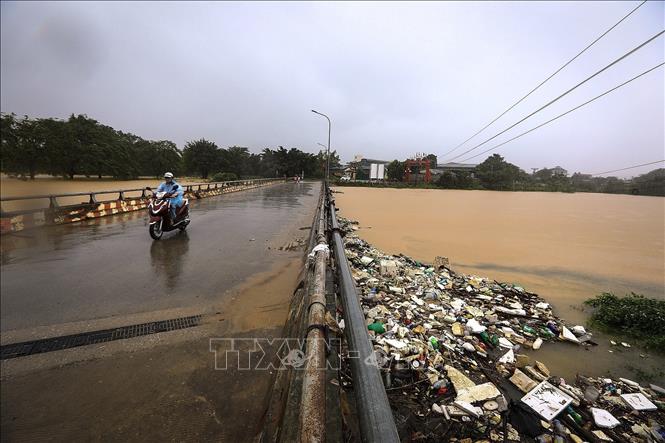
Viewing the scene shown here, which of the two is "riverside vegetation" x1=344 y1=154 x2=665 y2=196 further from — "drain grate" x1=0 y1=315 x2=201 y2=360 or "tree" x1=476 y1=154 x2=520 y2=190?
"drain grate" x1=0 y1=315 x2=201 y2=360

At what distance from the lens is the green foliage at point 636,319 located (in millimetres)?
3609

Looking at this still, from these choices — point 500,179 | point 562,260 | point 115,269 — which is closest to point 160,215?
point 115,269

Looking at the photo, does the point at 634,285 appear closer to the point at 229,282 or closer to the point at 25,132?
the point at 229,282

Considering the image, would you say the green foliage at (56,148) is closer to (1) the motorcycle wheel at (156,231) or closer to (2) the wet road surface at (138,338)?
Answer: (2) the wet road surface at (138,338)

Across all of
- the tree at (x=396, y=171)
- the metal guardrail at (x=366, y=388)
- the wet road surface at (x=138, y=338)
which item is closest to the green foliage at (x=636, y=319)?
the metal guardrail at (x=366, y=388)

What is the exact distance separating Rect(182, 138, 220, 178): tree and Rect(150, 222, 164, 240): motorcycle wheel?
51683mm

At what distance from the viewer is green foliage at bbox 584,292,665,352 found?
142 inches

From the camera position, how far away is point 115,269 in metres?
4.75

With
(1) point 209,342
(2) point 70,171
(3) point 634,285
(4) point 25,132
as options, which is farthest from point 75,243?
(3) point 634,285

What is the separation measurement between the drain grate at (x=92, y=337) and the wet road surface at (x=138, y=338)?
0.29 ft

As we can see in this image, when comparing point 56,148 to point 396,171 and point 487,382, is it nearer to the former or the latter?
point 487,382

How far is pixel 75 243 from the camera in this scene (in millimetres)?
6156

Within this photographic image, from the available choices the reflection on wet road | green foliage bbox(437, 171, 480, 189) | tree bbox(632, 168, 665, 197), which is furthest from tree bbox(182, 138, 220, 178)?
tree bbox(632, 168, 665, 197)

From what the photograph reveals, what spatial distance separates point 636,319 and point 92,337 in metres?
6.68
